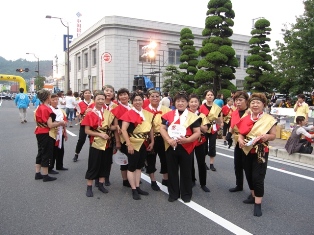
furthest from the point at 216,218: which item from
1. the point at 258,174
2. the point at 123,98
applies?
the point at 123,98

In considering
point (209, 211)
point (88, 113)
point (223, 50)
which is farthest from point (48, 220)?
point (223, 50)

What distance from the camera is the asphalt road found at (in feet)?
12.7

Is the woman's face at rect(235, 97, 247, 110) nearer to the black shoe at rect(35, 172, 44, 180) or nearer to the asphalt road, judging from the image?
the asphalt road

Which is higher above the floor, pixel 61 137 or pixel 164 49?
pixel 164 49

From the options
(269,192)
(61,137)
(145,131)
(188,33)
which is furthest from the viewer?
(188,33)

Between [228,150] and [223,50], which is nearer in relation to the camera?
[228,150]

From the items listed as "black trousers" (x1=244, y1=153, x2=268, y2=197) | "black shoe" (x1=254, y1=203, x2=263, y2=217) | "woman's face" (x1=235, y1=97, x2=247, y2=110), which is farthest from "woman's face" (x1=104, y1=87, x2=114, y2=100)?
"black shoe" (x1=254, y1=203, x2=263, y2=217)

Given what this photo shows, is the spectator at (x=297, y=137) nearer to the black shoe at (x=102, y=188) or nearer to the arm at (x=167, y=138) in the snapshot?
the arm at (x=167, y=138)

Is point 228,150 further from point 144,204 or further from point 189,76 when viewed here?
point 189,76

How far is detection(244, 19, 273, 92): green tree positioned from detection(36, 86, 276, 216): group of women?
18385mm

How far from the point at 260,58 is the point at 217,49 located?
3.95 metres

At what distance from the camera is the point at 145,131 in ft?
16.2

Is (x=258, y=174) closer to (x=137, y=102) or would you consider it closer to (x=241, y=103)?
(x=241, y=103)

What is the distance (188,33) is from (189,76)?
3558 mm
